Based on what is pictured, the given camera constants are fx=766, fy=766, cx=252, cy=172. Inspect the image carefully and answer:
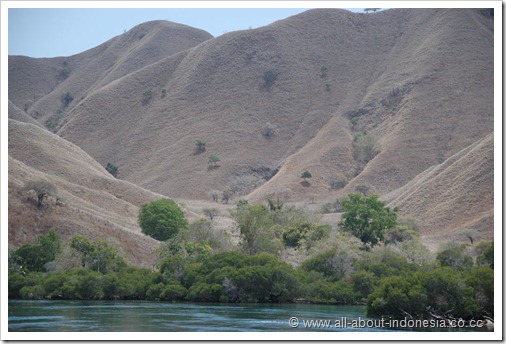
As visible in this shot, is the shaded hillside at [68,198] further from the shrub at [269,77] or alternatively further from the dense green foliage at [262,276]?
the shrub at [269,77]

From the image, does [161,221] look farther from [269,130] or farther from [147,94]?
[147,94]

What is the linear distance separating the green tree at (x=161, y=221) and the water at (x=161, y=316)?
29.6 m

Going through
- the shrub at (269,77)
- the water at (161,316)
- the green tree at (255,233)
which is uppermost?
the shrub at (269,77)

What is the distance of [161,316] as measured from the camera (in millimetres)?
36375

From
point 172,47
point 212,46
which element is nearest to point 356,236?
point 212,46

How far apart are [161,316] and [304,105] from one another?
10488cm

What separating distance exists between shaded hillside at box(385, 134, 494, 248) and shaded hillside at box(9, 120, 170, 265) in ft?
101

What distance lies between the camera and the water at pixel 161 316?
3075 centimetres

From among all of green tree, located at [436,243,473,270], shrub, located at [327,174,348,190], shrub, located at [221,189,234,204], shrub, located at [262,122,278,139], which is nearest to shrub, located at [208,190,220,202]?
shrub, located at [221,189,234,204]

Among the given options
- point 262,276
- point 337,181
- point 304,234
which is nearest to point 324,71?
point 337,181

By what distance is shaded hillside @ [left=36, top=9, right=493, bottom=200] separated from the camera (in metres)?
120

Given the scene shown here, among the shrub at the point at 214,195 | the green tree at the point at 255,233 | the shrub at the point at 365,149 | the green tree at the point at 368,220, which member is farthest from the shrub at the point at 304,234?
the shrub at the point at 365,149

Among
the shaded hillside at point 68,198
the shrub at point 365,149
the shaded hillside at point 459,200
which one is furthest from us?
the shrub at point 365,149

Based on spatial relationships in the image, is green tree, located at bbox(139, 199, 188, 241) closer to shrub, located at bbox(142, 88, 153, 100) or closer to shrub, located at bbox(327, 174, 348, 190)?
shrub, located at bbox(327, 174, 348, 190)
